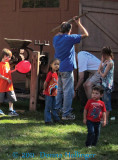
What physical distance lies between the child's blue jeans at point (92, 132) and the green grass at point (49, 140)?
0.10 metres

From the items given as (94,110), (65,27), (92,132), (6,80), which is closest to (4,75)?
(6,80)

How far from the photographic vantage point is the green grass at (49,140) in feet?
15.3

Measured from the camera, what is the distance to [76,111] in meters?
8.17

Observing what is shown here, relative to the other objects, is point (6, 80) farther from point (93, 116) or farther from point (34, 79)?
point (93, 116)

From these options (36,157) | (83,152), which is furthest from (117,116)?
(36,157)

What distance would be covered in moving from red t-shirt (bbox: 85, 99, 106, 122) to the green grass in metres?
0.43

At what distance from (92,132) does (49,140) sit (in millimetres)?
824

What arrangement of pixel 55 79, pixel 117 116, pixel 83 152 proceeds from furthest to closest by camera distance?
pixel 117 116 → pixel 55 79 → pixel 83 152

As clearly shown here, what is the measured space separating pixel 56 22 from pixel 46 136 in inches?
198

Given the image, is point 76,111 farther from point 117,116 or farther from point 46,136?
point 46,136

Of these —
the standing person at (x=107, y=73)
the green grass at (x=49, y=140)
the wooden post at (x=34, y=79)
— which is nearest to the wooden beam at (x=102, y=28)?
the wooden post at (x=34, y=79)

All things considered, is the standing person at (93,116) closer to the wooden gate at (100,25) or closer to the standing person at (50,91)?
the standing person at (50,91)

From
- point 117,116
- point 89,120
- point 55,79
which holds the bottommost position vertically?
point 117,116

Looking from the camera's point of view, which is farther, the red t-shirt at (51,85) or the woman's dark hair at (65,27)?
the woman's dark hair at (65,27)
